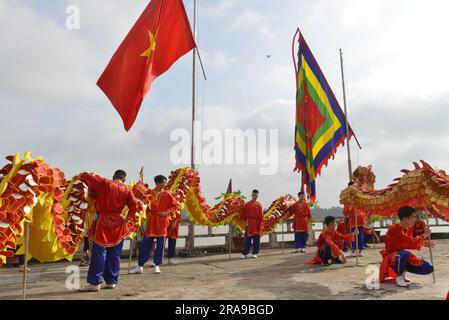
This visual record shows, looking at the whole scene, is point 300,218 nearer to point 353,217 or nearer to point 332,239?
point 353,217

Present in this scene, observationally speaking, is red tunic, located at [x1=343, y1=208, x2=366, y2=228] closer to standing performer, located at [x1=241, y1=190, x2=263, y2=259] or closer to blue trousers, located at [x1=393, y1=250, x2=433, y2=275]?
standing performer, located at [x1=241, y1=190, x2=263, y2=259]

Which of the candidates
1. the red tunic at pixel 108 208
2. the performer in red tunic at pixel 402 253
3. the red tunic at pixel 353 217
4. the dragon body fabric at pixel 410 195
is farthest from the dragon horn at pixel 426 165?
the red tunic at pixel 108 208

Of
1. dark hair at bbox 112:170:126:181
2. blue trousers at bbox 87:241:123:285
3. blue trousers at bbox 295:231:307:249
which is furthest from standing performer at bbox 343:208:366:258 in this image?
blue trousers at bbox 87:241:123:285

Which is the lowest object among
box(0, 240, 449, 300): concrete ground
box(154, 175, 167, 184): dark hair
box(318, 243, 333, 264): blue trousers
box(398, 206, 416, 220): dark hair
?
box(0, 240, 449, 300): concrete ground

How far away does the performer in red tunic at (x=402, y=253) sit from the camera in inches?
186

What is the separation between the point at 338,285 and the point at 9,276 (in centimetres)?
573

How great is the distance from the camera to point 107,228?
482cm

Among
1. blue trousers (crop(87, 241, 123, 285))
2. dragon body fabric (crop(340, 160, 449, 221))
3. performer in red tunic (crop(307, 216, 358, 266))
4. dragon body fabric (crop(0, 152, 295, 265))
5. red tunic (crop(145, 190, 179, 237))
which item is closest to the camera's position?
dragon body fabric (crop(0, 152, 295, 265))

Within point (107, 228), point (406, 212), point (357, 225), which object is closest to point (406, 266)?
point (406, 212)

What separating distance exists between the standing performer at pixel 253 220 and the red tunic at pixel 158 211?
3220mm

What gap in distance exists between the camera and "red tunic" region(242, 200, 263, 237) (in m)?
9.71

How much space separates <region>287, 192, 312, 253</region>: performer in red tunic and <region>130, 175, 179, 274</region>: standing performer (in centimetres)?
468
